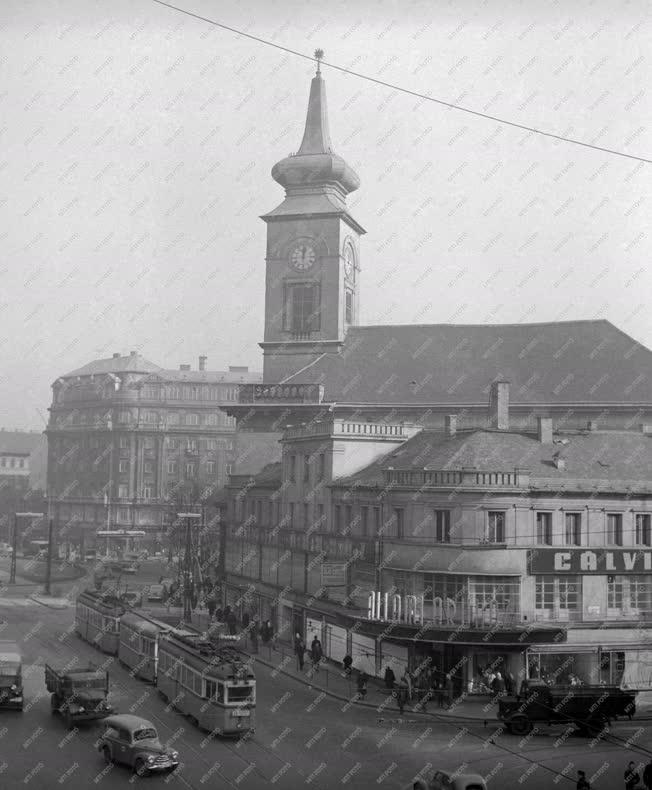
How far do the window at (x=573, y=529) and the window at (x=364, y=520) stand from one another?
9456 mm

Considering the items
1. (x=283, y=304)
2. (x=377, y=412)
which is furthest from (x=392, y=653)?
(x=283, y=304)

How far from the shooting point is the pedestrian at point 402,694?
125ft

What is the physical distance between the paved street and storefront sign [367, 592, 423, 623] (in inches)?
188

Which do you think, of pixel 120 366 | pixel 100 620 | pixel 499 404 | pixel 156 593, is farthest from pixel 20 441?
pixel 499 404

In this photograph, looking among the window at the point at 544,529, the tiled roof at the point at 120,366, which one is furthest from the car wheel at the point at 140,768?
the tiled roof at the point at 120,366

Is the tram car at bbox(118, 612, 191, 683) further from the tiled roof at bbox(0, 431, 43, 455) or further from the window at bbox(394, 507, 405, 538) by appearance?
the tiled roof at bbox(0, 431, 43, 455)

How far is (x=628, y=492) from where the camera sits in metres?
44.4

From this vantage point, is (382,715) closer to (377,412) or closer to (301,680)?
(301,680)

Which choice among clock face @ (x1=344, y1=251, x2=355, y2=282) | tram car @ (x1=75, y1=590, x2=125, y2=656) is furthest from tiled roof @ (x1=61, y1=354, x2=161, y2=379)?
tram car @ (x1=75, y1=590, x2=125, y2=656)

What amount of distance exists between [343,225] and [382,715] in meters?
49.6

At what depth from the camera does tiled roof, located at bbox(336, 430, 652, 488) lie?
44969 millimetres

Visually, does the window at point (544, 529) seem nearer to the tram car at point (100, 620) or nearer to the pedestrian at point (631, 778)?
the pedestrian at point (631, 778)

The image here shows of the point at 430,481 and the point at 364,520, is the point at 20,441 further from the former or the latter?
the point at 430,481

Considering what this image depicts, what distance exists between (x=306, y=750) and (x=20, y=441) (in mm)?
151645
